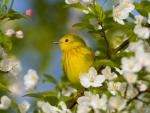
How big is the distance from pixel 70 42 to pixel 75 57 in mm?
211

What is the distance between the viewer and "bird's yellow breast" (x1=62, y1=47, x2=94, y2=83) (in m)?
2.62

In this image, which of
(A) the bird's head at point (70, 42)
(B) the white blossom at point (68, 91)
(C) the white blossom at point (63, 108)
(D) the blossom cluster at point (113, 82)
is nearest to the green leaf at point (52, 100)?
(D) the blossom cluster at point (113, 82)

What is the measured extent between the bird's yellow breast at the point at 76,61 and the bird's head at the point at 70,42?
0.04m

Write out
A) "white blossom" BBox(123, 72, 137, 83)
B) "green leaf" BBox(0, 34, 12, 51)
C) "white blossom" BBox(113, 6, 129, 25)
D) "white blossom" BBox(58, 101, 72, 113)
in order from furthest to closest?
"green leaf" BBox(0, 34, 12, 51) < "white blossom" BBox(113, 6, 129, 25) < "white blossom" BBox(58, 101, 72, 113) < "white blossom" BBox(123, 72, 137, 83)

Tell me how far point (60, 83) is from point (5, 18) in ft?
1.88

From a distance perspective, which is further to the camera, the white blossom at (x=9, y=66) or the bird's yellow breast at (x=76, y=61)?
the bird's yellow breast at (x=76, y=61)

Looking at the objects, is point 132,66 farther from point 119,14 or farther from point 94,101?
point 119,14

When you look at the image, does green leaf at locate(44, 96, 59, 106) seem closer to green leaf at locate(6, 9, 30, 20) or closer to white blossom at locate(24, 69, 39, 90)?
white blossom at locate(24, 69, 39, 90)

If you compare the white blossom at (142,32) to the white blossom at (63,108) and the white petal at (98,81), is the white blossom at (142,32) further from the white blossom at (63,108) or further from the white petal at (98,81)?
the white blossom at (63,108)

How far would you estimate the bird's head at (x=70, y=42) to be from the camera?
295cm

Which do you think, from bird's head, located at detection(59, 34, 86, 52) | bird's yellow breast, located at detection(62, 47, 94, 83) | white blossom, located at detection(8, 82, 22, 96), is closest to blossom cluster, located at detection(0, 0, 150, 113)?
white blossom, located at detection(8, 82, 22, 96)

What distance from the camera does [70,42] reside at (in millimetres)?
3039

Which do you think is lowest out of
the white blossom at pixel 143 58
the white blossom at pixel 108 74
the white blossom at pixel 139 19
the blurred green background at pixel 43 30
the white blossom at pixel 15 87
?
the blurred green background at pixel 43 30

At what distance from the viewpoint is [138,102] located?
1.70m
